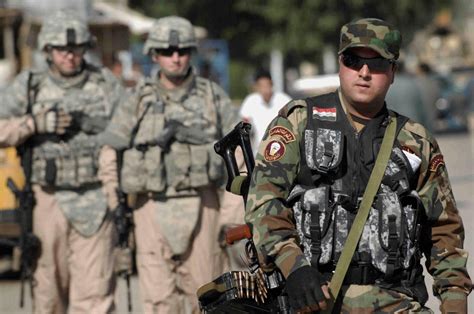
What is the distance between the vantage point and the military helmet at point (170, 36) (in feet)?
24.7

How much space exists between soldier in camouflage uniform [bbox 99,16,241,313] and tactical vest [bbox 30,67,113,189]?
491 mm

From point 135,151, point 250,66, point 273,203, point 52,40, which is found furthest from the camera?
point 250,66

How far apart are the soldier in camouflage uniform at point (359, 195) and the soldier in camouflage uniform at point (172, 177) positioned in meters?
2.76

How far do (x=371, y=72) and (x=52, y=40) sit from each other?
3.74 m

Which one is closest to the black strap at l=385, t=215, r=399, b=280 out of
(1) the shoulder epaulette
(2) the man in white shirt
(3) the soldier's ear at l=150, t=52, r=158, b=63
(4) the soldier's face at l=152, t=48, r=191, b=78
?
(1) the shoulder epaulette

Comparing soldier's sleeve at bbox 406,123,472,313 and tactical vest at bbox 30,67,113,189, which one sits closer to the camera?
soldier's sleeve at bbox 406,123,472,313

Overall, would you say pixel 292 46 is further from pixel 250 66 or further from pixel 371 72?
pixel 371 72

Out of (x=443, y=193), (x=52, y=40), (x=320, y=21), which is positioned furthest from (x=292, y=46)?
(x=443, y=193)

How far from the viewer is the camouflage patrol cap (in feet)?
14.8

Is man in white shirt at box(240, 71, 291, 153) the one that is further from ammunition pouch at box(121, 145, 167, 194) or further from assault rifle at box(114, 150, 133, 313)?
ammunition pouch at box(121, 145, 167, 194)

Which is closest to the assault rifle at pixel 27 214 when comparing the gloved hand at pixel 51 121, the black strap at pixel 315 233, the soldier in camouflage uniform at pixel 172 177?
the gloved hand at pixel 51 121

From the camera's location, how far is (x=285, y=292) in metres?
4.49

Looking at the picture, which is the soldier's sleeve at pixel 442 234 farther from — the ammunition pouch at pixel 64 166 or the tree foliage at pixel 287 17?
the tree foliage at pixel 287 17

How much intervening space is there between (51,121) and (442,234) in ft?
11.9
